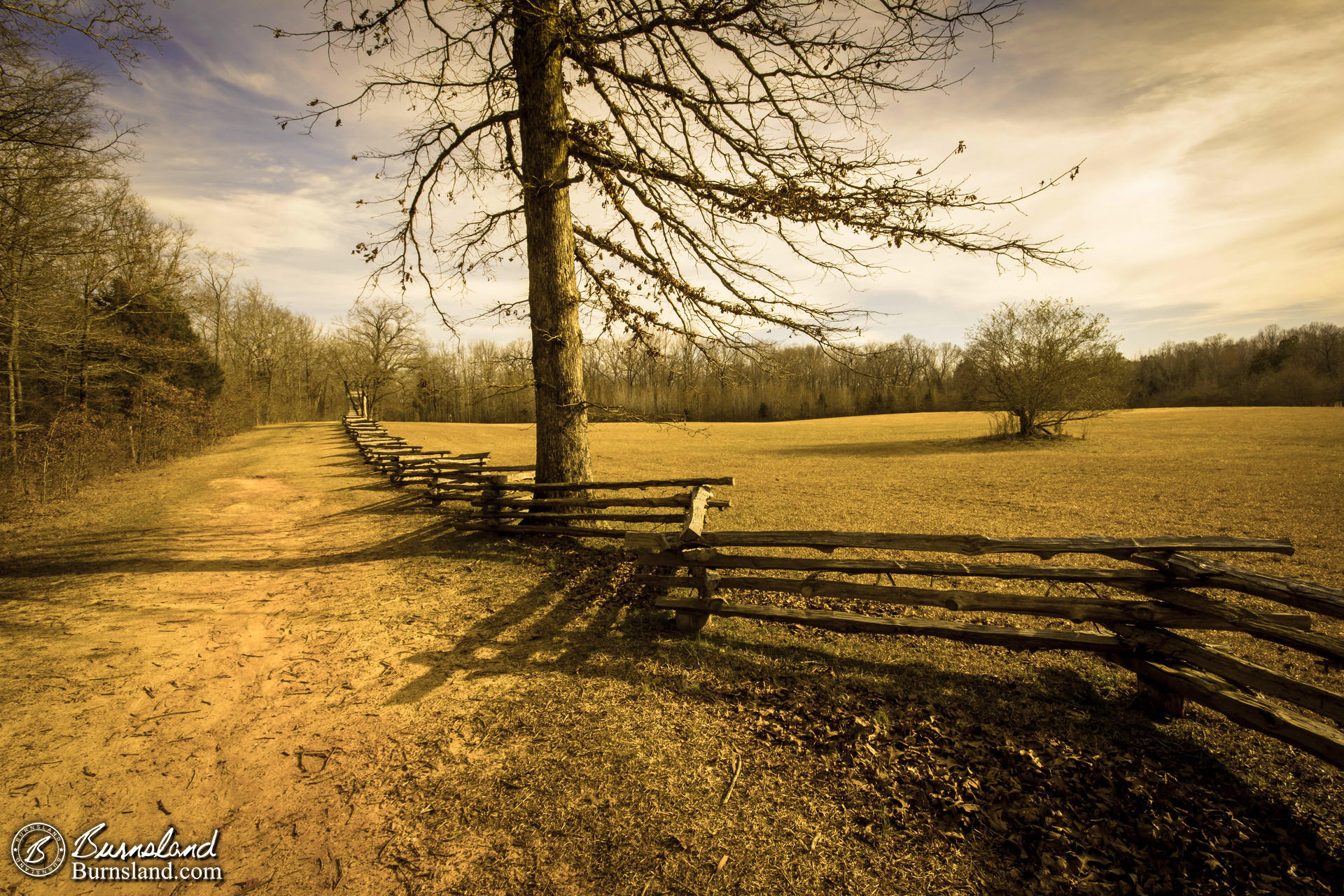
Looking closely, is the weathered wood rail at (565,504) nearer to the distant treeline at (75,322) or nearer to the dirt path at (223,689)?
the dirt path at (223,689)

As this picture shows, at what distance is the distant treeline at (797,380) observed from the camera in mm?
6934

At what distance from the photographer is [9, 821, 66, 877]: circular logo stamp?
258 centimetres

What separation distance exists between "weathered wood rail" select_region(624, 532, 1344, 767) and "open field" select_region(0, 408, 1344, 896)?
1.02 ft

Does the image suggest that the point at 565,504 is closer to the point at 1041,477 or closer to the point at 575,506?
the point at 575,506

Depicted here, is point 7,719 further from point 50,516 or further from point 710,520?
point 50,516

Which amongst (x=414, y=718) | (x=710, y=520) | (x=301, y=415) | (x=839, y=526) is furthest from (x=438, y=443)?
(x=301, y=415)

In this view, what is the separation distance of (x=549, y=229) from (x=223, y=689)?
596 centimetres

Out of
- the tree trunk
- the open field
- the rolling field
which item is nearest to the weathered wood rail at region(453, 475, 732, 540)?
the open field

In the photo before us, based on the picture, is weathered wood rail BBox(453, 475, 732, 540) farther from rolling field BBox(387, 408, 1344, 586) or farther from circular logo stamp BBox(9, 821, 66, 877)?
circular logo stamp BBox(9, 821, 66, 877)

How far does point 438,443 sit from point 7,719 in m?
23.7

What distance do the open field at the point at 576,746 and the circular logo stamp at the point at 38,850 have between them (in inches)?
3.8

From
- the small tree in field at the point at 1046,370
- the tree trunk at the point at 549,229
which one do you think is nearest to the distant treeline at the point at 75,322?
the tree trunk at the point at 549,229

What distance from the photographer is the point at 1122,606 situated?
369 centimetres

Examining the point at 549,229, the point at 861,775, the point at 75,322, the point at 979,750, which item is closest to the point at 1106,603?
the point at 979,750
